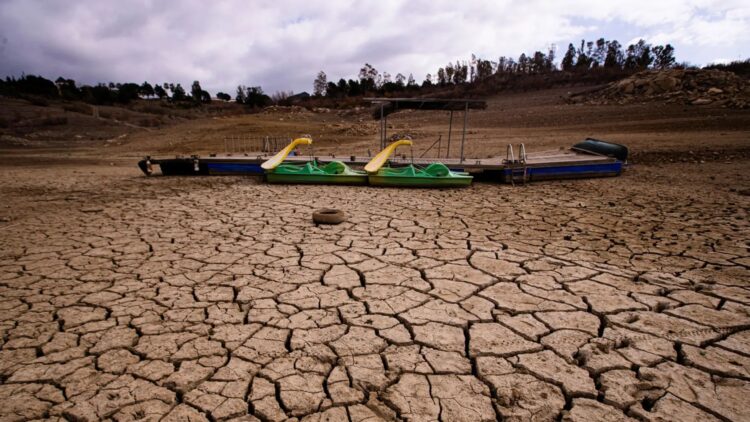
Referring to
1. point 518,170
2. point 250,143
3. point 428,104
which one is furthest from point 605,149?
point 250,143

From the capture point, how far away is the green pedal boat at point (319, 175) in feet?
23.6

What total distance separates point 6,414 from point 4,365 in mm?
504

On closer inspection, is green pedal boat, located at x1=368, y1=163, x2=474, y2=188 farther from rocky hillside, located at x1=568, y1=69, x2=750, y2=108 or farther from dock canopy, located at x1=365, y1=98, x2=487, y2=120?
rocky hillside, located at x1=568, y1=69, x2=750, y2=108

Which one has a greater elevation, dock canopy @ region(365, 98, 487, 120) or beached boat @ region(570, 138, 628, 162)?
dock canopy @ region(365, 98, 487, 120)

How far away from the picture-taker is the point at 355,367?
83.0 inches

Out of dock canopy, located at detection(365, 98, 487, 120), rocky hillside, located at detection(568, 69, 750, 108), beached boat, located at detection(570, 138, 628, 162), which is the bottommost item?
beached boat, located at detection(570, 138, 628, 162)

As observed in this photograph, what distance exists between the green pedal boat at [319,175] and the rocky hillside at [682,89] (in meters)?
16.8

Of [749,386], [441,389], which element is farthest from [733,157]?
[441,389]

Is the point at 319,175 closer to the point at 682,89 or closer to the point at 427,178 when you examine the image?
the point at 427,178

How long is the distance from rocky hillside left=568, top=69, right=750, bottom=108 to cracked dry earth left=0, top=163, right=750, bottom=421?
15.0 metres

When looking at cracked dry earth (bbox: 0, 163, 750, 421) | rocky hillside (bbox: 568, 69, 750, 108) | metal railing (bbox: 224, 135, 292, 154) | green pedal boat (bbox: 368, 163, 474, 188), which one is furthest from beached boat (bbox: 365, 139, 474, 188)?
rocky hillside (bbox: 568, 69, 750, 108)

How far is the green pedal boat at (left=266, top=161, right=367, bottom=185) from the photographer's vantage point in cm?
718

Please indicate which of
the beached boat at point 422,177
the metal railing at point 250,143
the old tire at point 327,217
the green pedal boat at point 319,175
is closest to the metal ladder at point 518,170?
the beached boat at point 422,177

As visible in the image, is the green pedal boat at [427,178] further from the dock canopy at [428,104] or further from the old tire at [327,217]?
the old tire at [327,217]
